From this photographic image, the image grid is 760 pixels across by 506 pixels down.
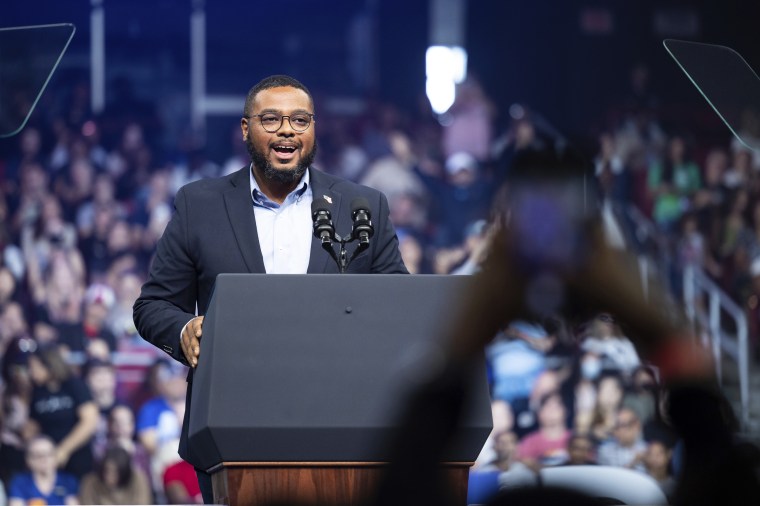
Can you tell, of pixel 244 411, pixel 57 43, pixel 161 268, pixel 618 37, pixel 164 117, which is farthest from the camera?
pixel 618 37

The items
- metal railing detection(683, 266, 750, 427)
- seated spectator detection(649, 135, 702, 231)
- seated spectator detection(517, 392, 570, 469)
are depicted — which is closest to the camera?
seated spectator detection(517, 392, 570, 469)

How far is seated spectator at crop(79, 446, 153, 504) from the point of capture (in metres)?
7.60

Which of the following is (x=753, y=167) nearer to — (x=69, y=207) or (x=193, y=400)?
(x=69, y=207)

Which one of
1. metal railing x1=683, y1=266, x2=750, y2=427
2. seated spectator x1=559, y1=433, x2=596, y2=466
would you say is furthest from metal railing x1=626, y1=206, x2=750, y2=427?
seated spectator x1=559, y1=433, x2=596, y2=466

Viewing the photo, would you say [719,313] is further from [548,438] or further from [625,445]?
[548,438]

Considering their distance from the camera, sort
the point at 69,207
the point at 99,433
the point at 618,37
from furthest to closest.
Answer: the point at 618,37
the point at 69,207
the point at 99,433

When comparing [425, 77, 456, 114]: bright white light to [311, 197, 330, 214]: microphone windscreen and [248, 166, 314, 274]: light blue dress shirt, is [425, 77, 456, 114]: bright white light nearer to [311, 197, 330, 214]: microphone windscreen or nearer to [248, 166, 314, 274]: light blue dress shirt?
[248, 166, 314, 274]: light blue dress shirt

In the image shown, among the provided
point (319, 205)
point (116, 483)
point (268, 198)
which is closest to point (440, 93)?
point (116, 483)

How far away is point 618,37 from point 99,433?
5.94 meters

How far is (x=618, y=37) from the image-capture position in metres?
11.5

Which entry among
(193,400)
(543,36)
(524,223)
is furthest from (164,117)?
(524,223)

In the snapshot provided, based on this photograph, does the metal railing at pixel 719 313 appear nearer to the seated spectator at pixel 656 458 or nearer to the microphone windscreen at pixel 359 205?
the seated spectator at pixel 656 458

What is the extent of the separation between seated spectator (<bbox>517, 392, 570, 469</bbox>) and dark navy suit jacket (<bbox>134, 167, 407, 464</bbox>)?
445 cm

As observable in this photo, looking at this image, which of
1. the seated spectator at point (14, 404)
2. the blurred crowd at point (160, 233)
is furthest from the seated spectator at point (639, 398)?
the seated spectator at point (14, 404)
